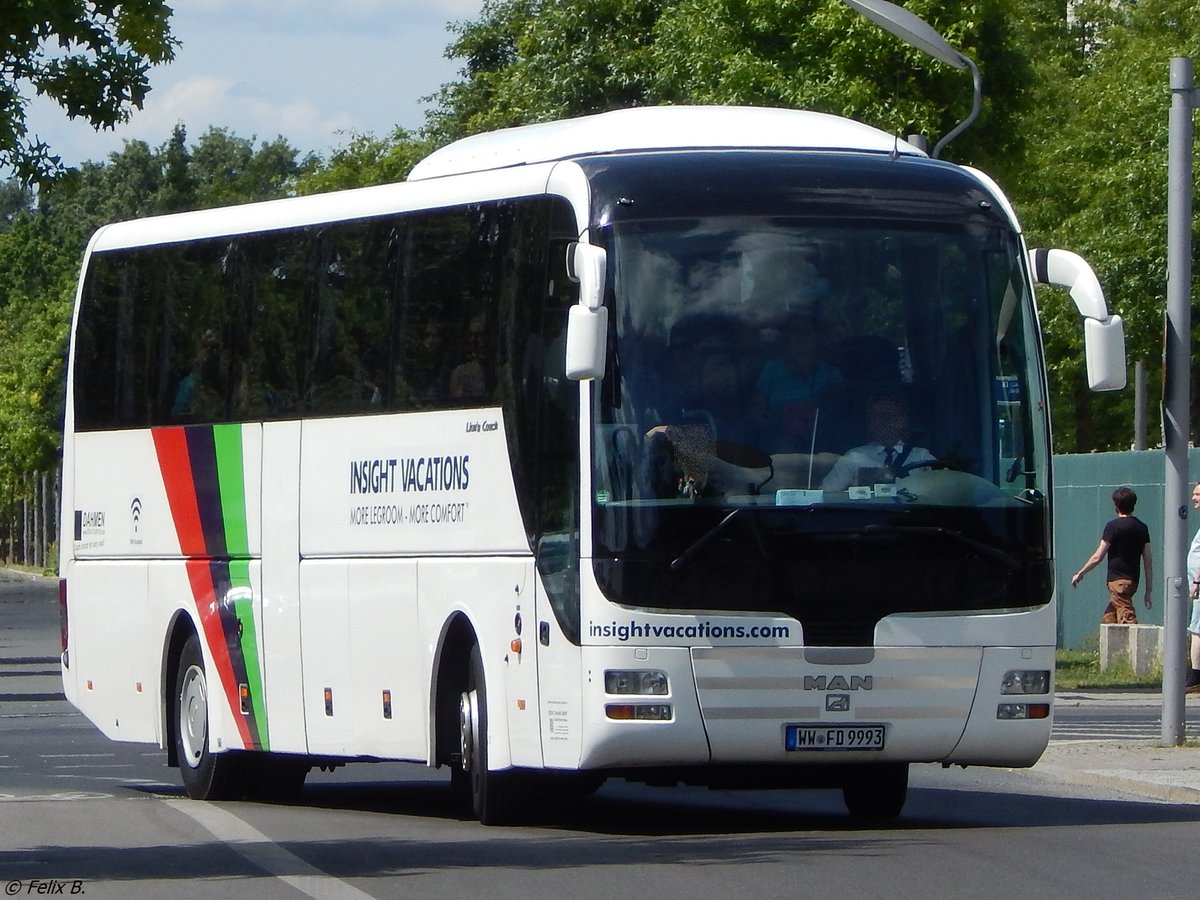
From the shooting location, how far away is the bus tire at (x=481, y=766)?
1327 centimetres

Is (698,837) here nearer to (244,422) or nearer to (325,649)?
(325,649)

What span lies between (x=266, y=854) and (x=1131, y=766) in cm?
→ 653

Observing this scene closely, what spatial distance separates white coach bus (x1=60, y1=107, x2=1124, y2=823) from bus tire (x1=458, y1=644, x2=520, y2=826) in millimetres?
26

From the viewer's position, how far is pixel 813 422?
1247 centimetres

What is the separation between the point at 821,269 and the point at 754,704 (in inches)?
84.7

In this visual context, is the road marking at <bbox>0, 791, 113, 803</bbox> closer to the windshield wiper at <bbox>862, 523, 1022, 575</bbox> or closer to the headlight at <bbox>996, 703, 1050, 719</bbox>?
the windshield wiper at <bbox>862, 523, 1022, 575</bbox>

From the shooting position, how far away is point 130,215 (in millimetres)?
134000

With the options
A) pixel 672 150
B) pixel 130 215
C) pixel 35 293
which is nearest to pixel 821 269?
pixel 672 150

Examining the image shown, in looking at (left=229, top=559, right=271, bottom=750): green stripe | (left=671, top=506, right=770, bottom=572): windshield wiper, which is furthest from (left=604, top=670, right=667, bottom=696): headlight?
(left=229, top=559, right=271, bottom=750): green stripe

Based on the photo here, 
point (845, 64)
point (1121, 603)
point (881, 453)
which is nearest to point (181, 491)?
point (881, 453)

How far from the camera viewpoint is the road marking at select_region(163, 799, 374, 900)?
34.5ft

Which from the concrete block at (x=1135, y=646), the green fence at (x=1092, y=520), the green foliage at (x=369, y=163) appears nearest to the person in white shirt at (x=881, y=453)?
the concrete block at (x=1135, y=646)

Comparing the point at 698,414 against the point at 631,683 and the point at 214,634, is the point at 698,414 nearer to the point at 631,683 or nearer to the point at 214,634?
the point at 631,683

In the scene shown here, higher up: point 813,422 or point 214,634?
point 813,422
